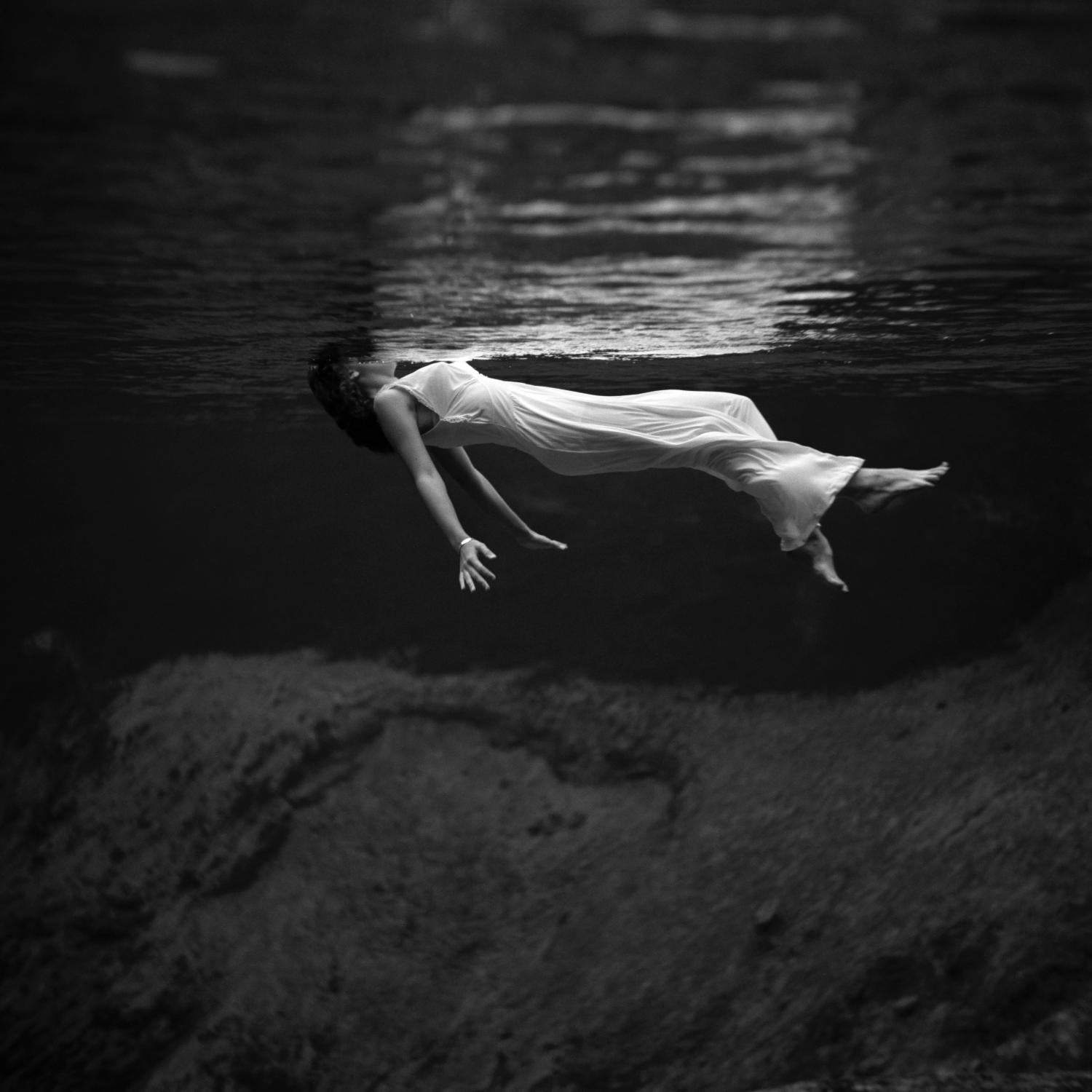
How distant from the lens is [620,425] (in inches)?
200

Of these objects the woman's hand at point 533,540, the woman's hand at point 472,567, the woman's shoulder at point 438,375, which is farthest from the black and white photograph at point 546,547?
the woman's hand at point 533,540

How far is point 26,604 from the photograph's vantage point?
11539 mm

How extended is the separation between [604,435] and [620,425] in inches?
3.9

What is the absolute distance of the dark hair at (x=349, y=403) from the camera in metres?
5.22

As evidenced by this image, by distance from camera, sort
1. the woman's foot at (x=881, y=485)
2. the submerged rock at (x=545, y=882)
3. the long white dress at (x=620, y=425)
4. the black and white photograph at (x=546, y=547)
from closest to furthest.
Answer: the black and white photograph at (x=546, y=547) < the woman's foot at (x=881, y=485) < the long white dress at (x=620, y=425) < the submerged rock at (x=545, y=882)

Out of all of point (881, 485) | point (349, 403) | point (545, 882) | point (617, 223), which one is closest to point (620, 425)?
point (617, 223)

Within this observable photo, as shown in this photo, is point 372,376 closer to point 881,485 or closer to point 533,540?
point 533,540

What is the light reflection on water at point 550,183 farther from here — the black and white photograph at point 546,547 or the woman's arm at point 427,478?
the woman's arm at point 427,478

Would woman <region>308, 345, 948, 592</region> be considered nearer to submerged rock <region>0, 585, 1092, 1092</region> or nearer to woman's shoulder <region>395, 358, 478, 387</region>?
woman's shoulder <region>395, 358, 478, 387</region>

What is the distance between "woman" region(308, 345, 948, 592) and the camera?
485 cm

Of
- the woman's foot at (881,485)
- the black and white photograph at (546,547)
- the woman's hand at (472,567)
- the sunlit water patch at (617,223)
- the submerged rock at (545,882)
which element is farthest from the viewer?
the submerged rock at (545,882)

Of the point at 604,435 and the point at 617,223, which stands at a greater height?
the point at 617,223

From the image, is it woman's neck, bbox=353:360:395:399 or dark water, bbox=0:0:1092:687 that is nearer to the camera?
dark water, bbox=0:0:1092:687

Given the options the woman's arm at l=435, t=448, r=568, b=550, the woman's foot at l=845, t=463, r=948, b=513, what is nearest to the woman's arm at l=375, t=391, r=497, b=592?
the woman's arm at l=435, t=448, r=568, b=550
